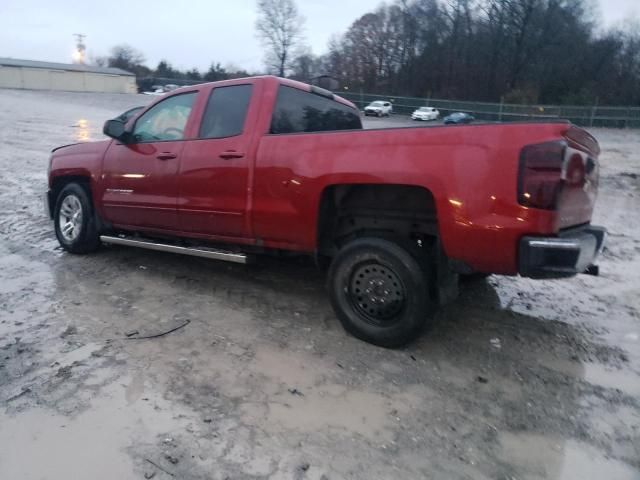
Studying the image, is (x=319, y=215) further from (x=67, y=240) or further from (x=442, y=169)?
(x=67, y=240)

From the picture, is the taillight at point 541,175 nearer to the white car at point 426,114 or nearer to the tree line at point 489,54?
the white car at point 426,114

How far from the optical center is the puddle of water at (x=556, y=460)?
2551mm

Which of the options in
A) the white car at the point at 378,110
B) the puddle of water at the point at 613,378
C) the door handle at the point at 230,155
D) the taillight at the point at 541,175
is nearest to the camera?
the taillight at the point at 541,175

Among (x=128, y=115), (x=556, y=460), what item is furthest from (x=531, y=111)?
(x=556, y=460)

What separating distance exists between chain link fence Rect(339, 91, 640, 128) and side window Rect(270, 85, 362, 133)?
96.2ft

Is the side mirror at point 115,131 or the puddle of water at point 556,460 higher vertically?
the side mirror at point 115,131

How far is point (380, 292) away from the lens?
12.2 feet

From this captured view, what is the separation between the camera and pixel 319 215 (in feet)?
13.0

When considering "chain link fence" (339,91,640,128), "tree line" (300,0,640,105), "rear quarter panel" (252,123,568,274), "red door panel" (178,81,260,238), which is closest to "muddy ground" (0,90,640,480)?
"red door panel" (178,81,260,238)

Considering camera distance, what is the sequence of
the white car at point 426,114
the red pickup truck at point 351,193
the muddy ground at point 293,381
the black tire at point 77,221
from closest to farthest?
the muddy ground at point 293,381
the red pickup truck at point 351,193
the black tire at point 77,221
the white car at point 426,114

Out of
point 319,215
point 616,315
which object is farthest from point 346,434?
point 616,315

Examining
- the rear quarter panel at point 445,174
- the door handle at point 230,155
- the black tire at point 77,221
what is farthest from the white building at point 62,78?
the rear quarter panel at point 445,174

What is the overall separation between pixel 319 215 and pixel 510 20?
67.0m

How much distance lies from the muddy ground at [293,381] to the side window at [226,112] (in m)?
1.56
